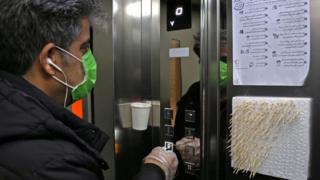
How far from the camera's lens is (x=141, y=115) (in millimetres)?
1614

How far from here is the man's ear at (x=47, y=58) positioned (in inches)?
33.6

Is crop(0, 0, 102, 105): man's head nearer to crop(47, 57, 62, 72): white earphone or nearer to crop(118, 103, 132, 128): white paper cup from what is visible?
crop(47, 57, 62, 72): white earphone

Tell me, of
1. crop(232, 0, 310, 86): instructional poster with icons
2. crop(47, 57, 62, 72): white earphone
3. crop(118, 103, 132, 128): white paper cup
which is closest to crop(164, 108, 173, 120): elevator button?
crop(118, 103, 132, 128): white paper cup

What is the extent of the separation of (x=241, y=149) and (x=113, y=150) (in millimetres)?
749

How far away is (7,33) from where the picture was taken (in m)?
0.82

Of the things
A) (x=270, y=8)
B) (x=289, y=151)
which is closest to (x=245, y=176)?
(x=289, y=151)

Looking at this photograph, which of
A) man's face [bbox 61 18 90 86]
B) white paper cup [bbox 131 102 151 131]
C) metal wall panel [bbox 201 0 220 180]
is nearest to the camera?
man's face [bbox 61 18 90 86]

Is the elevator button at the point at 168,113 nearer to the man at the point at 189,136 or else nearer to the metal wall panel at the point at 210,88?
the man at the point at 189,136

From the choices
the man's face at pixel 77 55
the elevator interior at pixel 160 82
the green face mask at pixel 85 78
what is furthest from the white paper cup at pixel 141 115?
the man's face at pixel 77 55

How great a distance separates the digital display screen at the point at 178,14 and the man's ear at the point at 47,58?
0.69 m

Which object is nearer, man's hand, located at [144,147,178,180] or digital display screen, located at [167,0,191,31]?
man's hand, located at [144,147,178,180]

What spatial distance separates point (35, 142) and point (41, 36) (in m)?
0.29

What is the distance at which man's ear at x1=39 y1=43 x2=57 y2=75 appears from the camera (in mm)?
854

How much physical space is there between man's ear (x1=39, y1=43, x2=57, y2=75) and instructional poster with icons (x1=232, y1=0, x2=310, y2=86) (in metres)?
0.71
